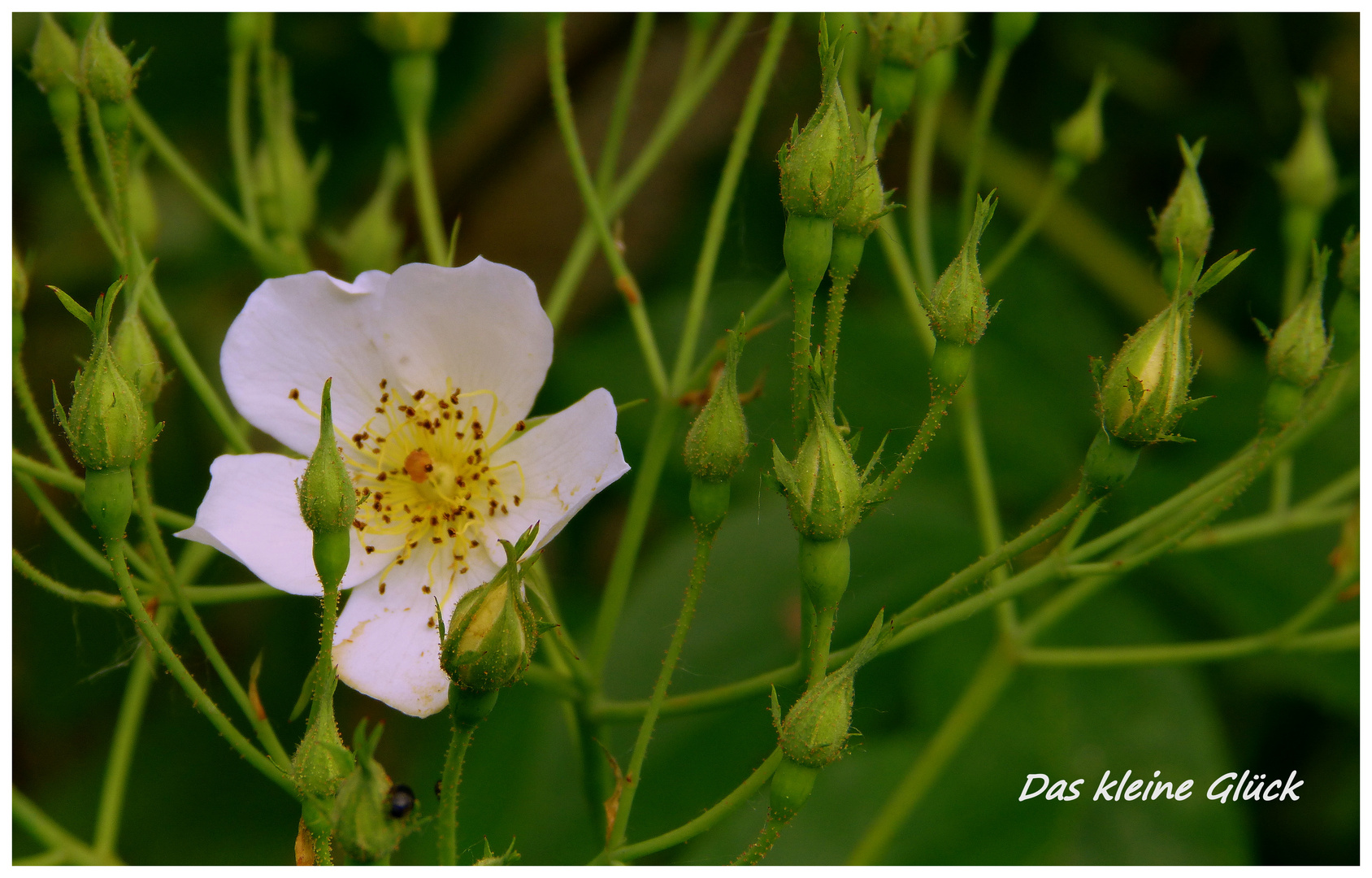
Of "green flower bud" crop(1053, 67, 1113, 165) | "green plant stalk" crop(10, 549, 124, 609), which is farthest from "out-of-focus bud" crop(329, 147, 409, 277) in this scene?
"green flower bud" crop(1053, 67, 1113, 165)

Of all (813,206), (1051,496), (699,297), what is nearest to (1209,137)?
(1051,496)

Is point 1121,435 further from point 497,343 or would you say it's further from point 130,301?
point 130,301

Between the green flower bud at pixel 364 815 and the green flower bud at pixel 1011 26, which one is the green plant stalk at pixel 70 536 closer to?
the green flower bud at pixel 364 815

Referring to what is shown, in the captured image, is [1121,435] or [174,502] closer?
[1121,435]

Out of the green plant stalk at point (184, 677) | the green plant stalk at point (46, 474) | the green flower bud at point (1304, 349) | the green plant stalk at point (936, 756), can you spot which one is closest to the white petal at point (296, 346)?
the green plant stalk at point (46, 474)

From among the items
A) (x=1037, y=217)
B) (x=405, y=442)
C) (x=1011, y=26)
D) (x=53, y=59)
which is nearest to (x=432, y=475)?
(x=405, y=442)

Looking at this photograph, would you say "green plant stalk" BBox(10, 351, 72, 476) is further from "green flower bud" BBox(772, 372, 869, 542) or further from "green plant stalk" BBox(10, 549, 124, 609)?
"green flower bud" BBox(772, 372, 869, 542)

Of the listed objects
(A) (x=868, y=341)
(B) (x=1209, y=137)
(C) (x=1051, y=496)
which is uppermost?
(B) (x=1209, y=137)
